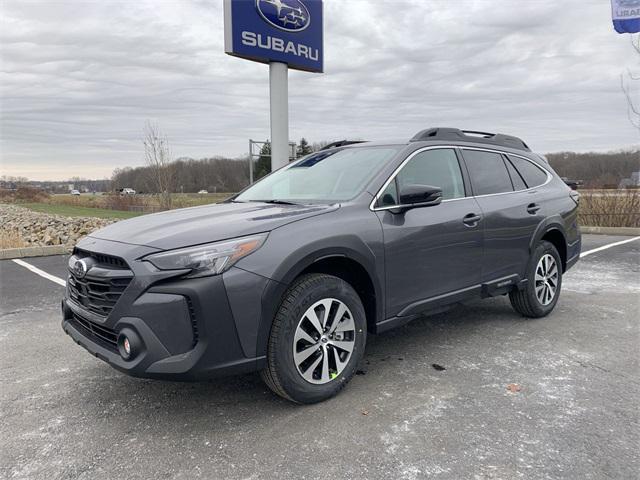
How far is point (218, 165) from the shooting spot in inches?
2510

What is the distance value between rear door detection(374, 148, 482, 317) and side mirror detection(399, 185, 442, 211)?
63 millimetres

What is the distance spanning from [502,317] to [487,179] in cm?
156

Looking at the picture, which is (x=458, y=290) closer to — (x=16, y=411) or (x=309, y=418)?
(x=309, y=418)

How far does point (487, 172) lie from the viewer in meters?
4.59

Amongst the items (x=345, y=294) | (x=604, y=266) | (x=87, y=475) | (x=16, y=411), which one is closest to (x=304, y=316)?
(x=345, y=294)

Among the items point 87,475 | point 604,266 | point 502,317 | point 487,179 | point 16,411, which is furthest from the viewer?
point 604,266

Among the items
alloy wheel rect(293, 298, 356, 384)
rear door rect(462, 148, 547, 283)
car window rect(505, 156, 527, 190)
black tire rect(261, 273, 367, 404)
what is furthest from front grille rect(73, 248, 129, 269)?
car window rect(505, 156, 527, 190)

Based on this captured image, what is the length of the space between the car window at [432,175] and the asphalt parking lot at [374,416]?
1.35 m

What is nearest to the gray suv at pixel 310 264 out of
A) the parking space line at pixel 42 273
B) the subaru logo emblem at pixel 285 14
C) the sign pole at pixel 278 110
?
the parking space line at pixel 42 273

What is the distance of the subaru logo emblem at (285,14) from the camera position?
35.3ft

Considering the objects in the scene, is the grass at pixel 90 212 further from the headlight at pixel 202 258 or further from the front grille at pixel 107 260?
the headlight at pixel 202 258

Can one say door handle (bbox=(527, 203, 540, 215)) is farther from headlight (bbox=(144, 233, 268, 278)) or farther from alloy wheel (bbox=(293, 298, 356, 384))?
headlight (bbox=(144, 233, 268, 278))

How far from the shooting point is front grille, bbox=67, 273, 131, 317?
9.11 feet

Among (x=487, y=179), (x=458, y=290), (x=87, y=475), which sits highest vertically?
(x=487, y=179)
